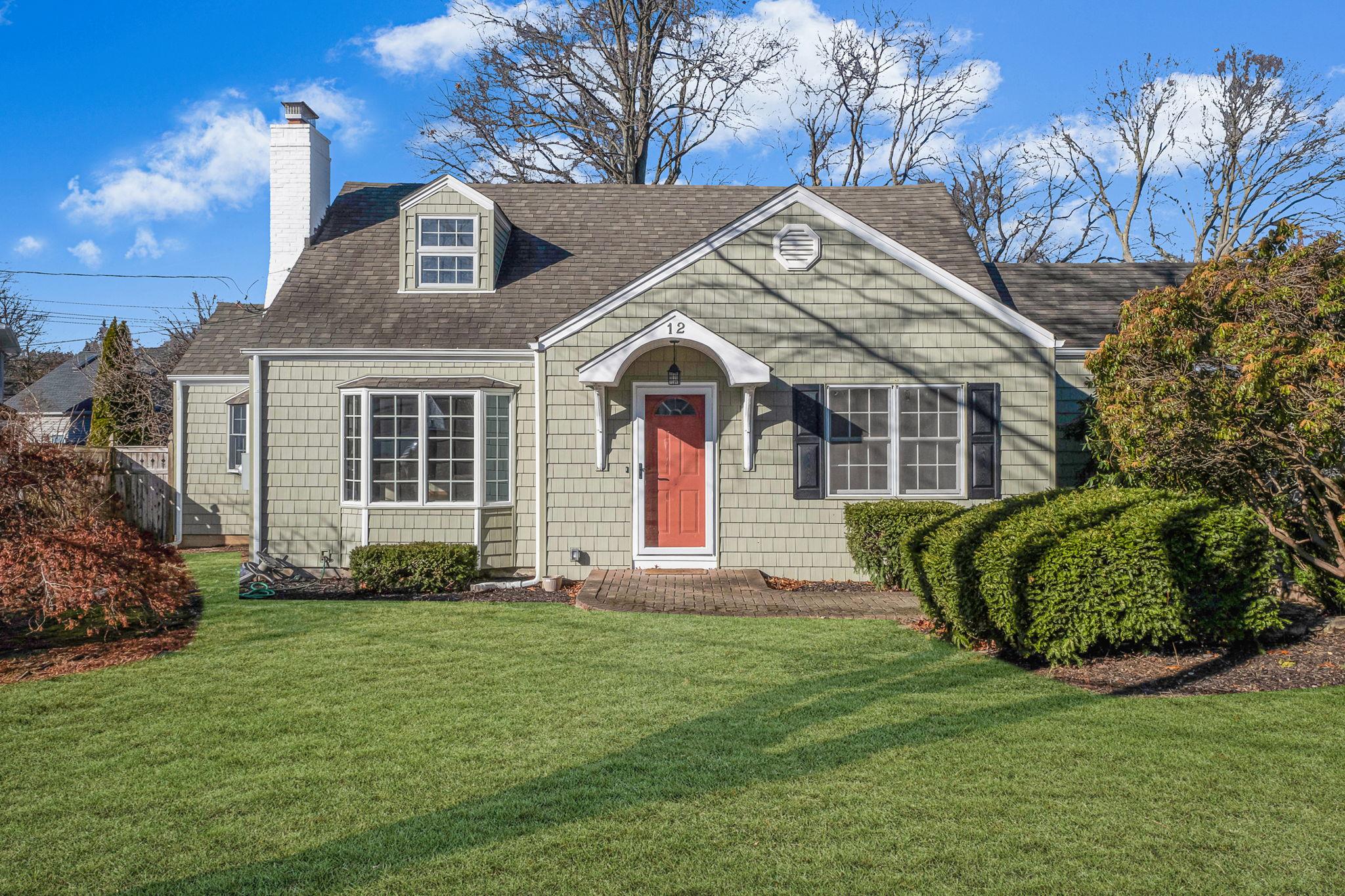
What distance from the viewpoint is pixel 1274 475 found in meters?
7.96

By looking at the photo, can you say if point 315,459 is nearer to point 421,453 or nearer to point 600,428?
point 421,453

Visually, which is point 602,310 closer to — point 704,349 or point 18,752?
point 704,349

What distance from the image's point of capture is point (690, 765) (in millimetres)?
4664

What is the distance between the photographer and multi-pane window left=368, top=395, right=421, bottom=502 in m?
→ 11.6

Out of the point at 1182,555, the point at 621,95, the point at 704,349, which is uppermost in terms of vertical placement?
the point at 621,95

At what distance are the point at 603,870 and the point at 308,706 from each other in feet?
10.5

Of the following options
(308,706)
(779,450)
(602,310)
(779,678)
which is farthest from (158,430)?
(779,678)

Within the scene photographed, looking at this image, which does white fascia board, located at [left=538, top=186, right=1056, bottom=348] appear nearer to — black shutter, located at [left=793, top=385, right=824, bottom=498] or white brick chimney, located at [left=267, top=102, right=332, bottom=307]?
black shutter, located at [left=793, top=385, right=824, bottom=498]

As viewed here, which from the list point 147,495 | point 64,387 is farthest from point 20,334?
point 147,495

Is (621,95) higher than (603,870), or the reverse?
(621,95)

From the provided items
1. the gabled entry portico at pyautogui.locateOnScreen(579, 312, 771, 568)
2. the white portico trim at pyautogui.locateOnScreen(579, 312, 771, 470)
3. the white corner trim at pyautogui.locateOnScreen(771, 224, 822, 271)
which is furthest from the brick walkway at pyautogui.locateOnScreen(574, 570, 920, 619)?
the white corner trim at pyautogui.locateOnScreen(771, 224, 822, 271)

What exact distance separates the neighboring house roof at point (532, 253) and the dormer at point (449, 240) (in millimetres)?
173

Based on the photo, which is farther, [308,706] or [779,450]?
[779,450]

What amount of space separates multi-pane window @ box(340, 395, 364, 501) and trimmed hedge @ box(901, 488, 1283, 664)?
799 cm
